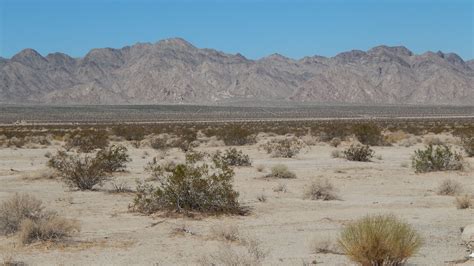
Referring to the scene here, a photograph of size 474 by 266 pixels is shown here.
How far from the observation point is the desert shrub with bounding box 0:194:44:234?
13.1 metres

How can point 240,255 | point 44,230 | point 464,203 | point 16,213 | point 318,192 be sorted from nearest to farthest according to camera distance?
point 240,255
point 44,230
point 16,213
point 464,203
point 318,192

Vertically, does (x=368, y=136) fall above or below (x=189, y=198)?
below

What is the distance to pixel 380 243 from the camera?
8.98m

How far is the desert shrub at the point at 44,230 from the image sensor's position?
39.4 feet

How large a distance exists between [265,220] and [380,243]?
19.6 ft

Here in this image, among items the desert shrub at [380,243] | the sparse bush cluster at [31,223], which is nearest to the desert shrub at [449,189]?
the desert shrub at [380,243]

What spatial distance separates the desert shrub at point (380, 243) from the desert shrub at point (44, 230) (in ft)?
19.3

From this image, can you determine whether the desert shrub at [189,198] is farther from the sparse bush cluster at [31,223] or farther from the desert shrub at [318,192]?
the desert shrub at [318,192]

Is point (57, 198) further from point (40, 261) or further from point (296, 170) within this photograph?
point (296, 170)

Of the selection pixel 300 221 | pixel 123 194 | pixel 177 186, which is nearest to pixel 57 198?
pixel 123 194

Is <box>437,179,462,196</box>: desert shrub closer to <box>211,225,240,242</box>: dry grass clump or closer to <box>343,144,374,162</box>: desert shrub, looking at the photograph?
<box>211,225,240,242</box>: dry grass clump

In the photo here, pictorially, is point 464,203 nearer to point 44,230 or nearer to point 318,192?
point 318,192

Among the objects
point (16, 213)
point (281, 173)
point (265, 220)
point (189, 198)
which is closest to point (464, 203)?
point (265, 220)

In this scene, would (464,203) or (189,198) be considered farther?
(464,203)
